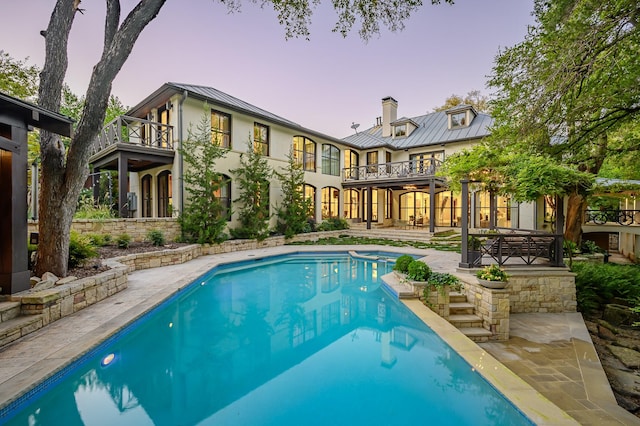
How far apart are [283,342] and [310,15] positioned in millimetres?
6726

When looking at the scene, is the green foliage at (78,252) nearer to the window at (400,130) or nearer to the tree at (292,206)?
the tree at (292,206)

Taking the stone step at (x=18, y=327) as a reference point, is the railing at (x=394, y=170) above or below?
above

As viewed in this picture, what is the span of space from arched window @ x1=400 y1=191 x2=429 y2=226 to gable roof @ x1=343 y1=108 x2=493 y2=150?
131 inches

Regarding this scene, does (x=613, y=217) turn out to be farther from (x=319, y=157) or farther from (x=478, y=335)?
(x=319, y=157)

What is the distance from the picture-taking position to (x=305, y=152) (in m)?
16.3

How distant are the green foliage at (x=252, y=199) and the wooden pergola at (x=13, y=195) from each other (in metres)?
7.80

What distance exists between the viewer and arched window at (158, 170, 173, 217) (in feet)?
39.5

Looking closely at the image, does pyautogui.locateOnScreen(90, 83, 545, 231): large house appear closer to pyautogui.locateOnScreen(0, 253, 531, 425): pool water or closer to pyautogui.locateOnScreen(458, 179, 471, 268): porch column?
pyautogui.locateOnScreen(458, 179, 471, 268): porch column

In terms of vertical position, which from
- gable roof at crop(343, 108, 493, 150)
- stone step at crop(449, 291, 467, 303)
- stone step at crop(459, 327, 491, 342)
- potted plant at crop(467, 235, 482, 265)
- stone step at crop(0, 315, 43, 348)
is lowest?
stone step at crop(459, 327, 491, 342)

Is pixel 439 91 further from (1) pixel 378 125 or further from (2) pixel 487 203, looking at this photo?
(2) pixel 487 203

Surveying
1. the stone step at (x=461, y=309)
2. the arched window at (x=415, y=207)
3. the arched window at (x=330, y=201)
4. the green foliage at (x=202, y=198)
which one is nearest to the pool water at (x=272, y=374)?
the stone step at (x=461, y=309)

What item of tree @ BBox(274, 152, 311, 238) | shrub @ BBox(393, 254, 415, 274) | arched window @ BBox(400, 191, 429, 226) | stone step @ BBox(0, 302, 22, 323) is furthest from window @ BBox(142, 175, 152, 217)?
arched window @ BBox(400, 191, 429, 226)

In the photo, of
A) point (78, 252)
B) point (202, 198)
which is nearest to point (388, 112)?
point (202, 198)

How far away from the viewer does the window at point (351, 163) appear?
1866 cm
